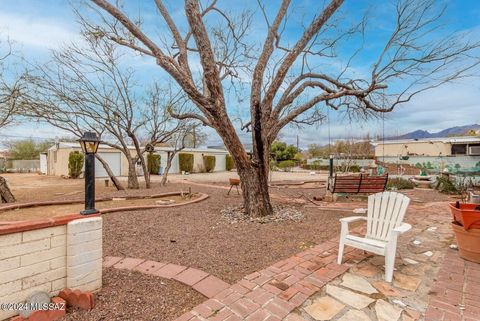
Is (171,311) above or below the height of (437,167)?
below

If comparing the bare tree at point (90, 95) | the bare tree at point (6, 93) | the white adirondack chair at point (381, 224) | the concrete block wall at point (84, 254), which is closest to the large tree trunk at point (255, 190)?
the white adirondack chair at point (381, 224)

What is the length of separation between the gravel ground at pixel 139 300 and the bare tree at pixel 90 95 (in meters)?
A: 7.39

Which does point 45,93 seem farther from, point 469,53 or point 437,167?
point 437,167

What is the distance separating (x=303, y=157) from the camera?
3494cm

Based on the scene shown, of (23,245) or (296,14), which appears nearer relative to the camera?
(23,245)

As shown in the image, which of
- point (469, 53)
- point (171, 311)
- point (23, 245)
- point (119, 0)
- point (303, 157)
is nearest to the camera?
point (23, 245)

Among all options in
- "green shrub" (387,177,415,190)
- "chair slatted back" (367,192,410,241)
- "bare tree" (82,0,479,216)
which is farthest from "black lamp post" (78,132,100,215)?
"green shrub" (387,177,415,190)

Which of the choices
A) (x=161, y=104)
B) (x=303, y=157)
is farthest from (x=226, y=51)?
(x=303, y=157)

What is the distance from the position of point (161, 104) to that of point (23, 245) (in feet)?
33.8

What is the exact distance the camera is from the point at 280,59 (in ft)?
22.3

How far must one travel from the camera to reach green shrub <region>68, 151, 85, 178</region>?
18.3 m

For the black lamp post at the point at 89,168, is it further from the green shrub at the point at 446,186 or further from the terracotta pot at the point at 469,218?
the green shrub at the point at 446,186

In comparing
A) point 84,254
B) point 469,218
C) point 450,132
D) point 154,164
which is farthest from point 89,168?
point 450,132

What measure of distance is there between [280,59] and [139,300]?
6.31 metres
